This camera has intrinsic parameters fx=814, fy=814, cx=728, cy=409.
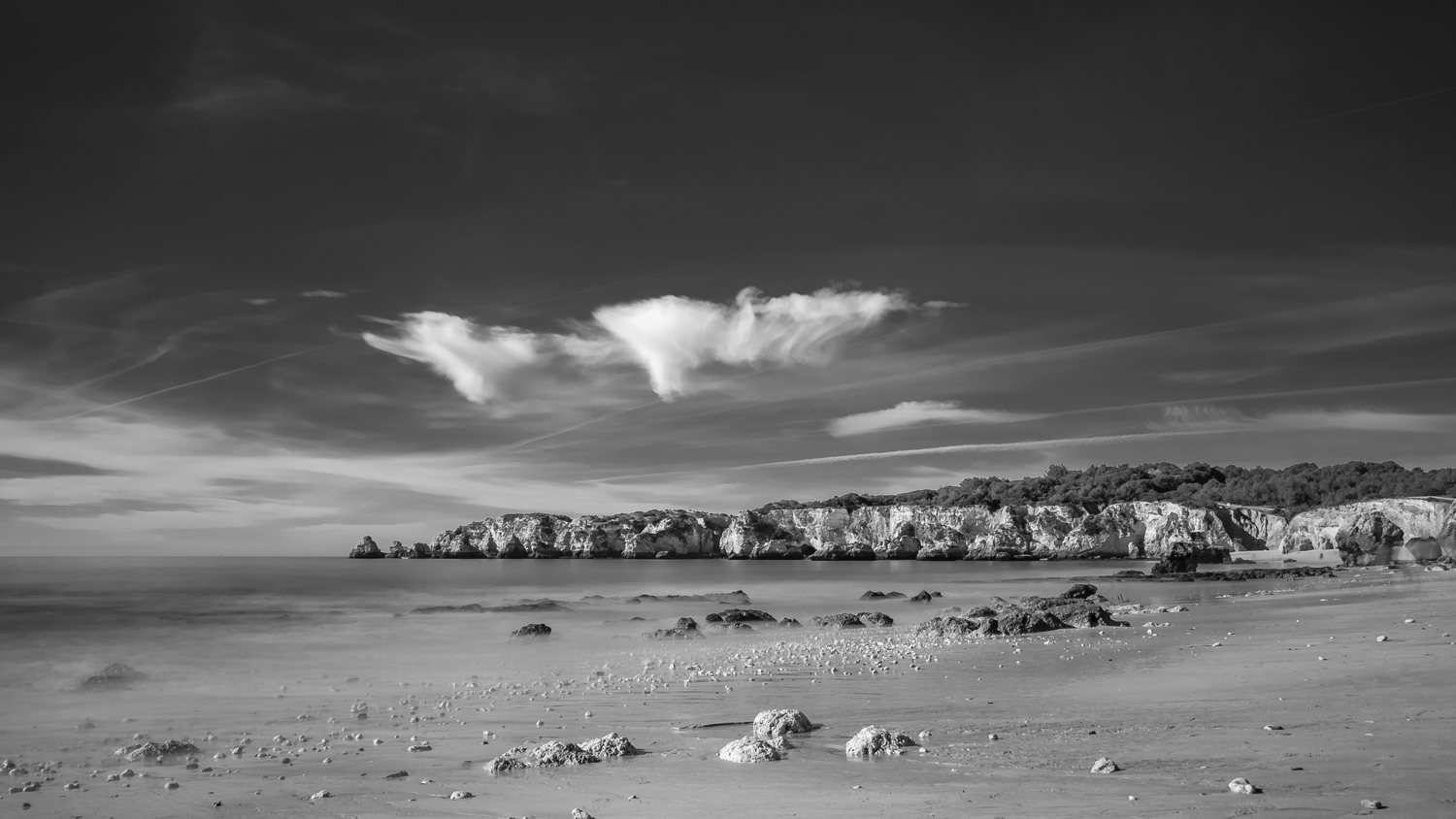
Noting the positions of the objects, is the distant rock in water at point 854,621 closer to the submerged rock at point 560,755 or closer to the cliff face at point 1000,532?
the submerged rock at point 560,755

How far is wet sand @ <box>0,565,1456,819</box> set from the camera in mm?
6445

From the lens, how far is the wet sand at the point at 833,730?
21.1 feet

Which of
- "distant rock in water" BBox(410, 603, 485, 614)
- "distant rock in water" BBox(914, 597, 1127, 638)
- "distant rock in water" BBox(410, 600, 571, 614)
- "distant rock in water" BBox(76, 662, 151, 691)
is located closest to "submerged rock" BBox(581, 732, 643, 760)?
"distant rock in water" BBox(76, 662, 151, 691)

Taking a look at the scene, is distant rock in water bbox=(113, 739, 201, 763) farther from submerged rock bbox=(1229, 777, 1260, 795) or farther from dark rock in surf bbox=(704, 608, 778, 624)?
dark rock in surf bbox=(704, 608, 778, 624)

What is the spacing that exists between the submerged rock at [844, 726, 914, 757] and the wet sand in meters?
0.22

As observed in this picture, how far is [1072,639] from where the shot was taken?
18781 millimetres

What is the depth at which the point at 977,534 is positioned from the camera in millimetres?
118750

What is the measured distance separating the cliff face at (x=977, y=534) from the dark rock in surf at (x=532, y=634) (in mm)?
49029

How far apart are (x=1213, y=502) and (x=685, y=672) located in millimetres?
106217

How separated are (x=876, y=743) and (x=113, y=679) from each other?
48.5ft

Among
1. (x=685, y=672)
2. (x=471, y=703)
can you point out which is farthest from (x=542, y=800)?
(x=685, y=672)

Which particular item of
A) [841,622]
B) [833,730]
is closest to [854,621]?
[841,622]

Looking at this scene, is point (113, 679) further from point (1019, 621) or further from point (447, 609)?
point (447, 609)

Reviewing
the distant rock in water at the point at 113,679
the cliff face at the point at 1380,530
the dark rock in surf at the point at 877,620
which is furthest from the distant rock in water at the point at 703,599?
the cliff face at the point at 1380,530
